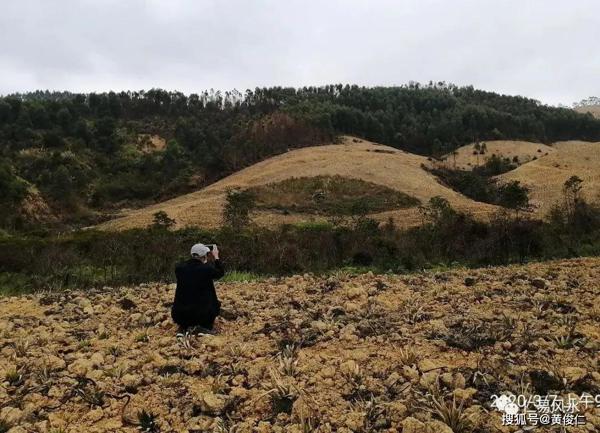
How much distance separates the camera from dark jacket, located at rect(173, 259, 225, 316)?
585cm

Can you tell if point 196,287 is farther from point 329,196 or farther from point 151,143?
point 151,143

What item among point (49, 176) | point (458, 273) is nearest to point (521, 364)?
point (458, 273)

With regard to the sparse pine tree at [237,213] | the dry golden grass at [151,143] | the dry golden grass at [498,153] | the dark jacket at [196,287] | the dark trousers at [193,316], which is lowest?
the dark trousers at [193,316]

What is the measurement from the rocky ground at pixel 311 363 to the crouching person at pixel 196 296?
27 centimetres

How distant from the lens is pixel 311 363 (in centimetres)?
474

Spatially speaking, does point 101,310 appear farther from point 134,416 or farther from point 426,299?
point 426,299

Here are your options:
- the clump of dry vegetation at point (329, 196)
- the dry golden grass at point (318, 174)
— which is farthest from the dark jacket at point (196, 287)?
the clump of dry vegetation at point (329, 196)

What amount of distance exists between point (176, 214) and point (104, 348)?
114 feet

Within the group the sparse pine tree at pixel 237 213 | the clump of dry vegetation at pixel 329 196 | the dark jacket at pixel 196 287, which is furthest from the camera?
the clump of dry vegetation at pixel 329 196

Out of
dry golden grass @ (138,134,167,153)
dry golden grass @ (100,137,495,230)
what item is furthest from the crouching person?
dry golden grass @ (138,134,167,153)

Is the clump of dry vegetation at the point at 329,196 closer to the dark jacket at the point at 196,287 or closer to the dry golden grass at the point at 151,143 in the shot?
the dry golden grass at the point at 151,143

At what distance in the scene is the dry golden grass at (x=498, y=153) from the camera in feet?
237

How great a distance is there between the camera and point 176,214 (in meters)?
39.3

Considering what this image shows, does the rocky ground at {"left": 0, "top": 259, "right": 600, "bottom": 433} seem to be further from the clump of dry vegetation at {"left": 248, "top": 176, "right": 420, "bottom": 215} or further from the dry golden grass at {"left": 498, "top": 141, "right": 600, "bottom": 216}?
the dry golden grass at {"left": 498, "top": 141, "right": 600, "bottom": 216}
